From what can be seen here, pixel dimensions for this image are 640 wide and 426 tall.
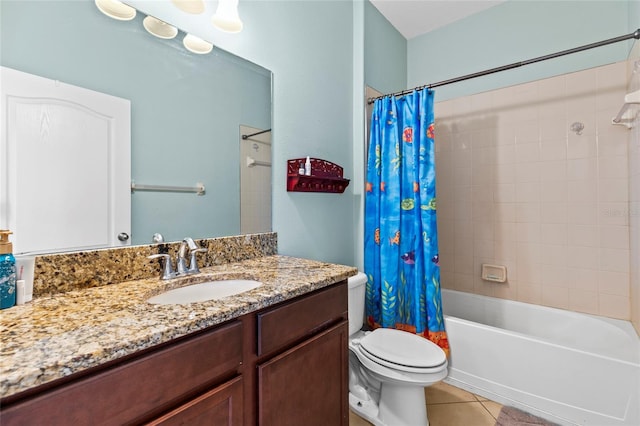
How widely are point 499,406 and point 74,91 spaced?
2.47 m

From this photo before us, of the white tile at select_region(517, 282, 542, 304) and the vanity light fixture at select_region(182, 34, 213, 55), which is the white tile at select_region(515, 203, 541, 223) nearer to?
the white tile at select_region(517, 282, 542, 304)

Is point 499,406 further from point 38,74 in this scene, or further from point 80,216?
point 38,74

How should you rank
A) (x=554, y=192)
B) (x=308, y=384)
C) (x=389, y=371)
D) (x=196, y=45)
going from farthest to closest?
(x=554, y=192), (x=389, y=371), (x=196, y=45), (x=308, y=384)

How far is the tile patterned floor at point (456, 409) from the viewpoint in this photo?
1666mm

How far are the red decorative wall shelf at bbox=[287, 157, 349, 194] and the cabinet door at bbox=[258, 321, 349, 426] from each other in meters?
0.79

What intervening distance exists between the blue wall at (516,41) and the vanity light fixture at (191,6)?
2104 mm

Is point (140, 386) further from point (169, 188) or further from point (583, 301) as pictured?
point (583, 301)

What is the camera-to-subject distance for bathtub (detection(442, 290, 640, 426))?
1.50 metres

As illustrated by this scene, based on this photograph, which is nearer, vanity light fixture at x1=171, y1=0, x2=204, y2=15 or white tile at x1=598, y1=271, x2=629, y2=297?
vanity light fixture at x1=171, y1=0, x2=204, y2=15

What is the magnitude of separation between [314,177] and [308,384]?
102cm

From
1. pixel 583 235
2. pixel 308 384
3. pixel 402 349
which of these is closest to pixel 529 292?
pixel 583 235

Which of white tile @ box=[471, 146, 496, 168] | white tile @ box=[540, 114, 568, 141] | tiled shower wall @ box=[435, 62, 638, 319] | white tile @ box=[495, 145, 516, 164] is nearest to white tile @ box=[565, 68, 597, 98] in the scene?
tiled shower wall @ box=[435, 62, 638, 319]

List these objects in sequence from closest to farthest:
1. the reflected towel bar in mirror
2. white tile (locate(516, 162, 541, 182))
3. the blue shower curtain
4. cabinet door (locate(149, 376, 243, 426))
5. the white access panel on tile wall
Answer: cabinet door (locate(149, 376, 243, 426)) → the white access panel on tile wall → the reflected towel bar in mirror → the blue shower curtain → white tile (locate(516, 162, 541, 182))

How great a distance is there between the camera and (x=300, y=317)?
1028mm
